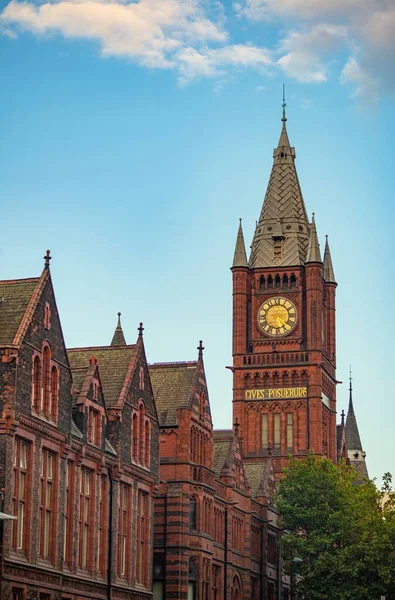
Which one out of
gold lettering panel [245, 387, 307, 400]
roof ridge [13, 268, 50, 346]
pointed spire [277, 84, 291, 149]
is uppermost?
pointed spire [277, 84, 291, 149]

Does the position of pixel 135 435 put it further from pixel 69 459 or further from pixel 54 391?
pixel 54 391

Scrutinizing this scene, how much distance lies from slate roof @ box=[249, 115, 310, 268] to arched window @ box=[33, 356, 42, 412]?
97.2 meters

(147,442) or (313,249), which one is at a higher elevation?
(313,249)

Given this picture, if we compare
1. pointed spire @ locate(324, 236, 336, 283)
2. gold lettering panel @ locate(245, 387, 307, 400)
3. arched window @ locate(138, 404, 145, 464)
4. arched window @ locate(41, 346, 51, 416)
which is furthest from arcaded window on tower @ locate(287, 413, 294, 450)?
arched window @ locate(41, 346, 51, 416)

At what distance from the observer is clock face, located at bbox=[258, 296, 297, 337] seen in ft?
532

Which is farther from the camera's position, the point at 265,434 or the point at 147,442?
the point at 265,434

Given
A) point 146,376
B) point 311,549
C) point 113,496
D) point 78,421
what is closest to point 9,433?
point 78,421

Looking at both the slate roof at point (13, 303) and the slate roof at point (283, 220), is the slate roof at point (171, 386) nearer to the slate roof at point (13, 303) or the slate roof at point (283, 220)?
the slate roof at point (13, 303)

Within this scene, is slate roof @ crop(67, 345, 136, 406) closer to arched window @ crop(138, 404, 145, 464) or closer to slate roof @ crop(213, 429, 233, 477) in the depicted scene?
arched window @ crop(138, 404, 145, 464)

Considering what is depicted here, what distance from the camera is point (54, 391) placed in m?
71.9

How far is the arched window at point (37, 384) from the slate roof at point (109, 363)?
1053 cm

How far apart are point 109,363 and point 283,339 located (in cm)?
7785

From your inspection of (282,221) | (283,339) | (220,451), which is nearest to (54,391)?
(220,451)

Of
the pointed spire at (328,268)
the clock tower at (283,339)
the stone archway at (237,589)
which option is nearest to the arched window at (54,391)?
the stone archway at (237,589)
